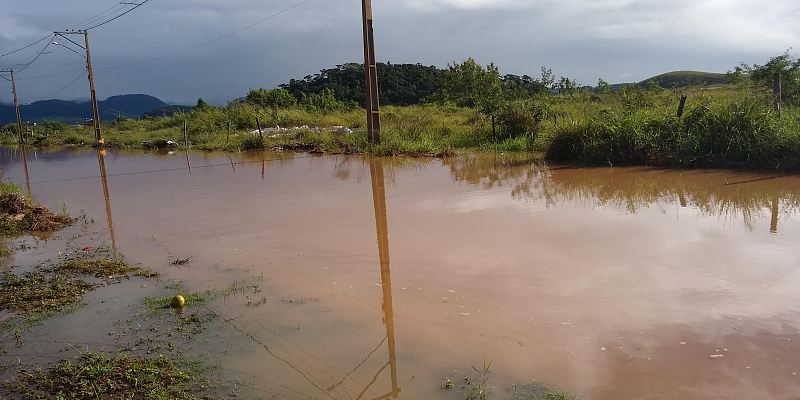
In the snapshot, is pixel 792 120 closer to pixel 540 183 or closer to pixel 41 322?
pixel 540 183

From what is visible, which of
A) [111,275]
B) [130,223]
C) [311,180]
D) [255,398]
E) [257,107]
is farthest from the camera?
[257,107]

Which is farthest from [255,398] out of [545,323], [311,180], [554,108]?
[554,108]

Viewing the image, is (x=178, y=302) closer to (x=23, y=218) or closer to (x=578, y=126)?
(x=23, y=218)

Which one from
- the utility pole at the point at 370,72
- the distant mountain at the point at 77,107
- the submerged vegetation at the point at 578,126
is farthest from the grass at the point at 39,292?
the distant mountain at the point at 77,107

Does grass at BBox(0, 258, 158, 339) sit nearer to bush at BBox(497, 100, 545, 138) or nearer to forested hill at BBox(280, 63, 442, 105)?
bush at BBox(497, 100, 545, 138)

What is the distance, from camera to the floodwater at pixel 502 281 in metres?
3.81

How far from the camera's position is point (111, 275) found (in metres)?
6.40

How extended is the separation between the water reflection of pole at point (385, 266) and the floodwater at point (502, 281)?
0.03 m

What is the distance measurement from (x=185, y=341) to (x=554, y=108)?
1576 cm

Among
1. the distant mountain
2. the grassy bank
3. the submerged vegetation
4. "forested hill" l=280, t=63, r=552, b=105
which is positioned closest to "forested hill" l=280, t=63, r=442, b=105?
"forested hill" l=280, t=63, r=552, b=105

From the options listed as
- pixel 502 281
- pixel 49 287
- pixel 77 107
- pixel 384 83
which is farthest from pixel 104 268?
pixel 77 107

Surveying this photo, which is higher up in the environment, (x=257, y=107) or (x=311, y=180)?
(x=257, y=107)

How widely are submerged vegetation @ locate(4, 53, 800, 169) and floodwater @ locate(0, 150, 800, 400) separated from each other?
1.20m

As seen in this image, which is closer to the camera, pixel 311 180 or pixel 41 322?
pixel 41 322
